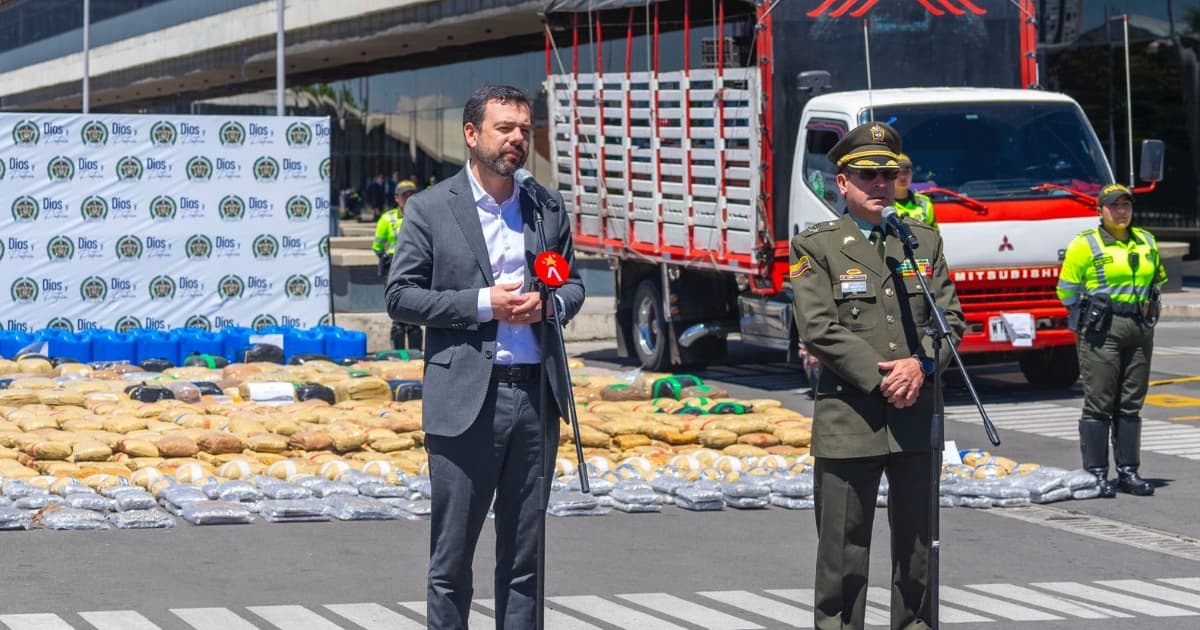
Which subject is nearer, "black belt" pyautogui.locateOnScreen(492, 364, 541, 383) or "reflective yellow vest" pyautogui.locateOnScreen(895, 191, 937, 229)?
"black belt" pyautogui.locateOnScreen(492, 364, 541, 383)

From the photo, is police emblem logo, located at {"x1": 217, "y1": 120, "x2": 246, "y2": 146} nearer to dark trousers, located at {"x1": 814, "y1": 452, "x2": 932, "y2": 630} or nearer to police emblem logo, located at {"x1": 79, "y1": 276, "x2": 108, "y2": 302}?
police emblem logo, located at {"x1": 79, "y1": 276, "x2": 108, "y2": 302}

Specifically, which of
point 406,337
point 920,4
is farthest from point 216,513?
point 406,337

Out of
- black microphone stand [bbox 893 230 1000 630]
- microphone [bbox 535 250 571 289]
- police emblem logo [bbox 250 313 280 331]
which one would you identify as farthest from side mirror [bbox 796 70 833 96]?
microphone [bbox 535 250 571 289]

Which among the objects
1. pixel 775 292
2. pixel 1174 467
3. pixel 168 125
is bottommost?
pixel 1174 467

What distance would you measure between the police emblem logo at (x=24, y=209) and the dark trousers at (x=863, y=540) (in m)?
14.9

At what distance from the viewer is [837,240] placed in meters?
6.53

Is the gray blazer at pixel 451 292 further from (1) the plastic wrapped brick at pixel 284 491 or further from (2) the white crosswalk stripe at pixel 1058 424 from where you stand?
(2) the white crosswalk stripe at pixel 1058 424

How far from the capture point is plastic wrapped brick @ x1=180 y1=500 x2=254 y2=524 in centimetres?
1038

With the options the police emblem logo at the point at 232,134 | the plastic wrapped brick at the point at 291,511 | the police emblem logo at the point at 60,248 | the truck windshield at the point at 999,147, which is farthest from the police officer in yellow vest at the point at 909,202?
the police emblem logo at the point at 60,248

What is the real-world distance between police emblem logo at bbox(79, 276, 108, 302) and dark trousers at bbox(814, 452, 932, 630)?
578 inches

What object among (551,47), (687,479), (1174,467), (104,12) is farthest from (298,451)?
(104,12)

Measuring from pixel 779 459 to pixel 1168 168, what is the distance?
23.8 meters

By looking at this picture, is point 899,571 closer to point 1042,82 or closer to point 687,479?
point 687,479

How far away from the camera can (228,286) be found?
2027cm
